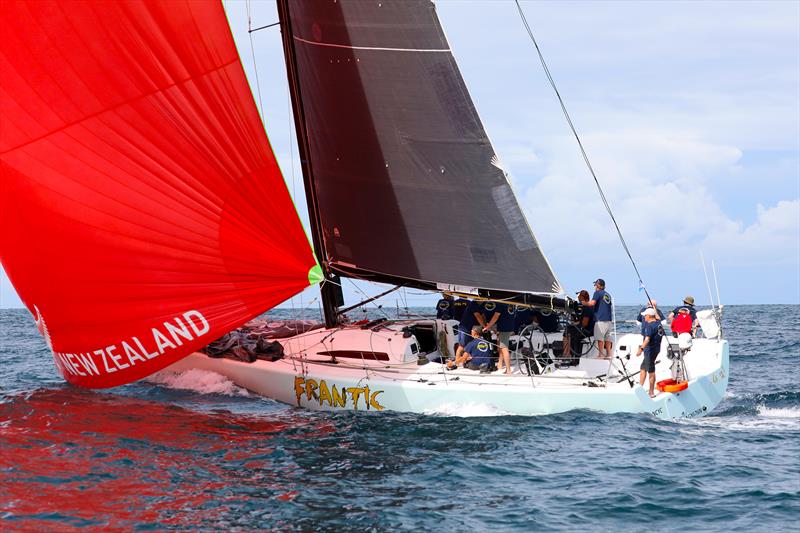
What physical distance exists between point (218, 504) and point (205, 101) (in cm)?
623

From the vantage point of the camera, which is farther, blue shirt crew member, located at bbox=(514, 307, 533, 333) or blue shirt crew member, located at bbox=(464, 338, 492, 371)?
blue shirt crew member, located at bbox=(514, 307, 533, 333)

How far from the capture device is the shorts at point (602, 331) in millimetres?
14359

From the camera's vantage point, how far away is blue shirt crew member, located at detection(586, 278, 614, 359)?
47.2 ft

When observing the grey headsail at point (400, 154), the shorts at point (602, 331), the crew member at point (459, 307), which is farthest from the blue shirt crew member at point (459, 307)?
the shorts at point (602, 331)

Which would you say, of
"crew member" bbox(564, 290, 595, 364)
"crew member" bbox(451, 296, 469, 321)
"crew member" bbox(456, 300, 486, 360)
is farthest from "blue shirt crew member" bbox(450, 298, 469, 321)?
"crew member" bbox(564, 290, 595, 364)

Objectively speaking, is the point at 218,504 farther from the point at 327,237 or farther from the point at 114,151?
the point at 327,237

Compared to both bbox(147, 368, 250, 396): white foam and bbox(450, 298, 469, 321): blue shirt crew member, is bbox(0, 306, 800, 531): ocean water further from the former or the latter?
bbox(450, 298, 469, 321): blue shirt crew member

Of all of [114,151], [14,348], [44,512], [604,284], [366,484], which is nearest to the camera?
[44,512]

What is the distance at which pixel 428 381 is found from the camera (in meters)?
12.7

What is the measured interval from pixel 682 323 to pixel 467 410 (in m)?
4.17

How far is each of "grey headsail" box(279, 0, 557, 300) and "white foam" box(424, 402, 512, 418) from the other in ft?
6.30

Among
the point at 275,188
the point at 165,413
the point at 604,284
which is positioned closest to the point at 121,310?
the point at 165,413

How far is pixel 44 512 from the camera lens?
27.5ft

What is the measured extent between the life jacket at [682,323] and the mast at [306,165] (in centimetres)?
554
